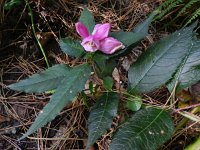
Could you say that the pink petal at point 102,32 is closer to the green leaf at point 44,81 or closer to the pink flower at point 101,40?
the pink flower at point 101,40

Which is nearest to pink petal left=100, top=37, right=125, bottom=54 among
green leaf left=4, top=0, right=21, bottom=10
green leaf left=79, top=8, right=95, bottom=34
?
green leaf left=79, top=8, right=95, bottom=34

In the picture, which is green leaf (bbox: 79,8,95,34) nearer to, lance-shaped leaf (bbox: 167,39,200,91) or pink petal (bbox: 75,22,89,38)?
pink petal (bbox: 75,22,89,38)

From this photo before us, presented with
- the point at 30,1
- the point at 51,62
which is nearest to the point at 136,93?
the point at 51,62

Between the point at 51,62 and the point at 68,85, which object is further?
the point at 51,62

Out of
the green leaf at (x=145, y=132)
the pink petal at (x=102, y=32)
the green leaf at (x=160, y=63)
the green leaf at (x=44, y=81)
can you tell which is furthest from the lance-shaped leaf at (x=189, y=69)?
the green leaf at (x=44, y=81)

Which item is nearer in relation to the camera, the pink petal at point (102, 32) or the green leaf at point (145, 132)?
the green leaf at point (145, 132)

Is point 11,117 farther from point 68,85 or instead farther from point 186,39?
point 186,39

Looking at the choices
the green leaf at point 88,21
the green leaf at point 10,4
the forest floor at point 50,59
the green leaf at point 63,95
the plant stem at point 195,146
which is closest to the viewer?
the green leaf at point 63,95
